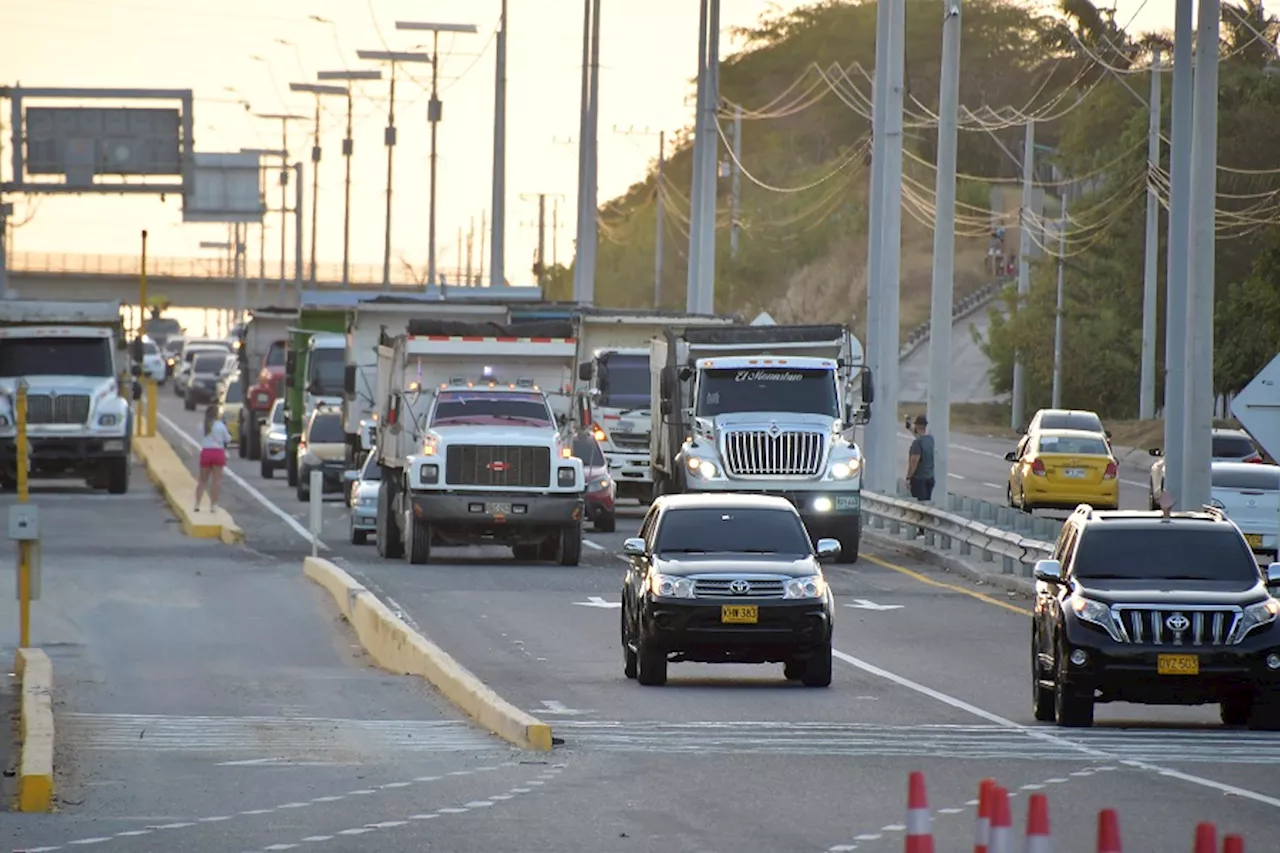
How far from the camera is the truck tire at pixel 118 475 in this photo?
5578 centimetres

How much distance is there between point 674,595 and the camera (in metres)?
22.8

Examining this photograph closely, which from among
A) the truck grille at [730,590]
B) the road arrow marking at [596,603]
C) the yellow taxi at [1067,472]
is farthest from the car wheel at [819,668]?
the yellow taxi at [1067,472]

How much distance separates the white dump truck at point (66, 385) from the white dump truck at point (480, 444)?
1518 centimetres

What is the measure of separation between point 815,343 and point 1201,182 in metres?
10.8

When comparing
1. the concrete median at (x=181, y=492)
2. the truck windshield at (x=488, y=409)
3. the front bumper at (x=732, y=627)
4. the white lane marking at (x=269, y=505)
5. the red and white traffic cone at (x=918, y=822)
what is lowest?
the white lane marking at (x=269, y=505)

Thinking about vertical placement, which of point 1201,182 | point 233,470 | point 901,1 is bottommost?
point 233,470

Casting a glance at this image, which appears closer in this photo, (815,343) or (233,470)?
(815,343)

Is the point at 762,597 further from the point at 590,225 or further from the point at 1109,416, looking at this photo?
the point at 1109,416

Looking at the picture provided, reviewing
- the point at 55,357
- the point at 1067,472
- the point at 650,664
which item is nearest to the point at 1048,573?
the point at 650,664

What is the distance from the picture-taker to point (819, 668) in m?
23.3

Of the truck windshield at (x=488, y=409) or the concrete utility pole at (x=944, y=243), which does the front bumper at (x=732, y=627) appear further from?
the concrete utility pole at (x=944, y=243)

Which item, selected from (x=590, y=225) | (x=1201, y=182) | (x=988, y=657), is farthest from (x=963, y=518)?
(x=590, y=225)

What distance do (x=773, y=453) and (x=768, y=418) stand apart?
0.56 metres

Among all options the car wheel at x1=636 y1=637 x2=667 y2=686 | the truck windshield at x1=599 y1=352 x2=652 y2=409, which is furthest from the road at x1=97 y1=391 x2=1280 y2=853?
the truck windshield at x1=599 y1=352 x2=652 y2=409
